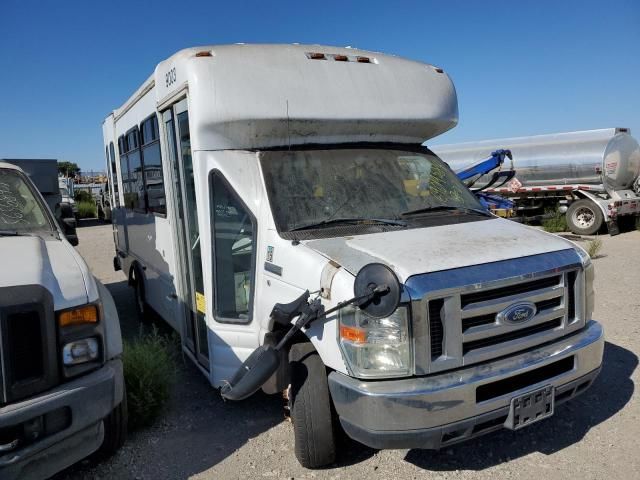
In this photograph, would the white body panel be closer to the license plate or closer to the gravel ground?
the gravel ground

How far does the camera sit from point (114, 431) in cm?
357

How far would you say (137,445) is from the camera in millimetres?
3879

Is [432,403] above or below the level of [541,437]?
above

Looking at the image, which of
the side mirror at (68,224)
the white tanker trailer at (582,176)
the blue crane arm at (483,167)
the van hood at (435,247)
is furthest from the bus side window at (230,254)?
the white tanker trailer at (582,176)

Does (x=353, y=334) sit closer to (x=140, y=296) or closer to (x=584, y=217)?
(x=140, y=296)

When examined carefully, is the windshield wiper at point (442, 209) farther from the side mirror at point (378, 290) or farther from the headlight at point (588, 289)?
the side mirror at point (378, 290)

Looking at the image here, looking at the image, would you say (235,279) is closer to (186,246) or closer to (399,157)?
(186,246)

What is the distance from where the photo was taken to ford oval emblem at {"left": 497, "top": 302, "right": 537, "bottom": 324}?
3.13 m

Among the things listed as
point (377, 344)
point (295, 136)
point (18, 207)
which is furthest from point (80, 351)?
point (295, 136)

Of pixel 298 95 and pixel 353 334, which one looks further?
pixel 298 95

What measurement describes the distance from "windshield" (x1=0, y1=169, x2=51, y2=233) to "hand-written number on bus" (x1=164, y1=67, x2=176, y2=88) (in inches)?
58.5

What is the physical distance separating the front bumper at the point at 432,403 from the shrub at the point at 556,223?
14.0 meters

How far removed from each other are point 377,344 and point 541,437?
5.84 ft

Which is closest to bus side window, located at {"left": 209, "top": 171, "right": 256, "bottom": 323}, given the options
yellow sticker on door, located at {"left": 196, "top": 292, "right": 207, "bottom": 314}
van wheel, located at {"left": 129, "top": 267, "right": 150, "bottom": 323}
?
yellow sticker on door, located at {"left": 196, "top": 292, "right": 207, "bottom": 314}
